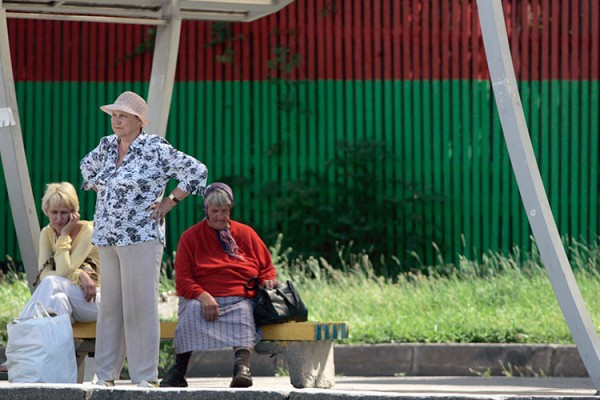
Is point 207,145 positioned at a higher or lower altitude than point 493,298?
higher

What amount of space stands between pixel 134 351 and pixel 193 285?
2.43ft

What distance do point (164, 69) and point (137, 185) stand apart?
261cm

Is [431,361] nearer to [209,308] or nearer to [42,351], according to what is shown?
[209,308]

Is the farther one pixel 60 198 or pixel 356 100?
pixel 356 100

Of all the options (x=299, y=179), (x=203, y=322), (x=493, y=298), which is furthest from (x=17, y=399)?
(x=299, y=179)

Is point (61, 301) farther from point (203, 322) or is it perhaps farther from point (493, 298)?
point (493, 298)

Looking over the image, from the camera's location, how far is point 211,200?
918cm

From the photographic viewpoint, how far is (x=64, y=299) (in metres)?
8.98

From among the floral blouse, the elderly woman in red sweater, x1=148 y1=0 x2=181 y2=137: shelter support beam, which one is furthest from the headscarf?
x1=148 y1=0 x2=181 y2=137: shelter support beam

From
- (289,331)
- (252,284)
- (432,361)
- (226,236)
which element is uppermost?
(226,236)

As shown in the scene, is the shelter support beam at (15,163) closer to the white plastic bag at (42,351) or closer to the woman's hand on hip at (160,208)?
the white plastic bag at (42,351)

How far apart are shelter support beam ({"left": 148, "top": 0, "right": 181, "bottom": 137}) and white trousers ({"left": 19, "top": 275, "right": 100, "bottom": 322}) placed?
1959 mm

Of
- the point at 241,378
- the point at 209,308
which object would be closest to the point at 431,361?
the point at 209,308

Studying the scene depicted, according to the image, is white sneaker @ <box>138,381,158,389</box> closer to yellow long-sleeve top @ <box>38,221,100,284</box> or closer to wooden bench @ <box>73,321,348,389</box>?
wooden bench @ <box>73,321,348,389</box>
